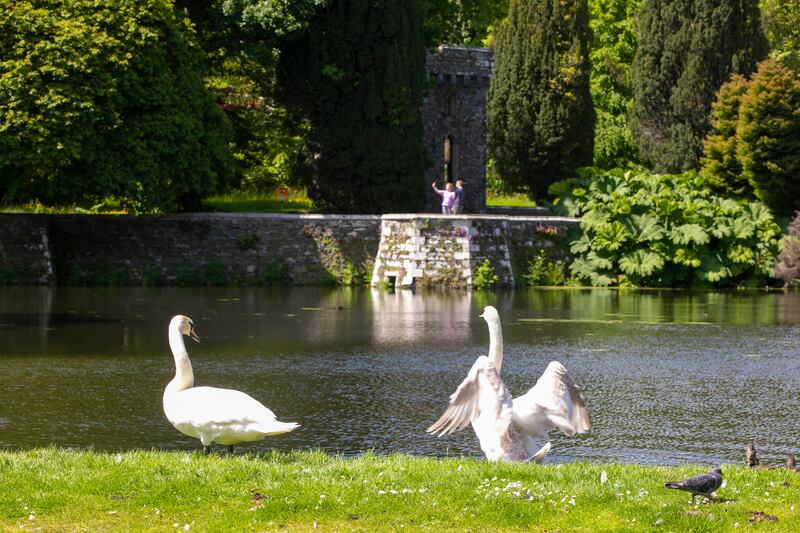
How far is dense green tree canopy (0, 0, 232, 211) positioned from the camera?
109ft

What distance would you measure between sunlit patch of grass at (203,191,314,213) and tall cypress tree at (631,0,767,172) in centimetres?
1352

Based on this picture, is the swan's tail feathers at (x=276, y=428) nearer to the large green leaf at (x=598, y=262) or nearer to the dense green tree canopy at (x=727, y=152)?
the large green leaf at (x=598, y=262)

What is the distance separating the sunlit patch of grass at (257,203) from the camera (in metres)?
46.1

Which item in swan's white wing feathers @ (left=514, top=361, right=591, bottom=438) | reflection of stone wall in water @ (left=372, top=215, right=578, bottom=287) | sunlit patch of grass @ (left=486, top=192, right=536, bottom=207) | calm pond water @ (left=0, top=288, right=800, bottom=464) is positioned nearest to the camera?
swan's white wing feathers @ (left=514, top=361, right=591, bottom=438)

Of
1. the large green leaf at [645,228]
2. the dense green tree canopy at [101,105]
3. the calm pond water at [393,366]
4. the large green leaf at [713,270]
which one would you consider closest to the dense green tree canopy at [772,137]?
the large green leaf at [713,270]

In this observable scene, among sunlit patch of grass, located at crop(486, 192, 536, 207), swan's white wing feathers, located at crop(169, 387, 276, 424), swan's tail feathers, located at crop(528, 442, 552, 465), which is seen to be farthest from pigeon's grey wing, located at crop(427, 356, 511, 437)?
sunlit patch of grass, located at crop(486, 192, 536, 207)

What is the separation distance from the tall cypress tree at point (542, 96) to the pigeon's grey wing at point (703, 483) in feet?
141

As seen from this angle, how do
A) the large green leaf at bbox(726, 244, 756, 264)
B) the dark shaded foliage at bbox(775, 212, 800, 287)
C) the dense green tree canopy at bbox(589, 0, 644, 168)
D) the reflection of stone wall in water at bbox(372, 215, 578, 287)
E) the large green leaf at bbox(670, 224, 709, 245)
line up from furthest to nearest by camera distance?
the dense green tree canopy at bbox(589, 0, 644, 168) → the large green leaf at bbox(726, 244, 756, 264) → the large green leaf at bbox(670, 224, 709, 245) → the dark shaded foliage at bbox(775, 212, 800, 287) → the reflection of stone wall in water at bbox(372, 215, 578, 287)

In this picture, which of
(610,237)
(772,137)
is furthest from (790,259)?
(610,237)

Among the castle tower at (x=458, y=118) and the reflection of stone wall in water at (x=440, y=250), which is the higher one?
the castle tower at (x=458, y=118)

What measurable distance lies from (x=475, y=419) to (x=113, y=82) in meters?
25.7

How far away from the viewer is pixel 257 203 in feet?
159

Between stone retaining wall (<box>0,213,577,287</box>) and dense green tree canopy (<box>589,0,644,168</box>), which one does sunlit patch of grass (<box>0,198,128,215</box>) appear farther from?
dense green tree canopy (<box>589,0,644,168</box>)

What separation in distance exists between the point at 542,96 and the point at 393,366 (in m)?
34.0
